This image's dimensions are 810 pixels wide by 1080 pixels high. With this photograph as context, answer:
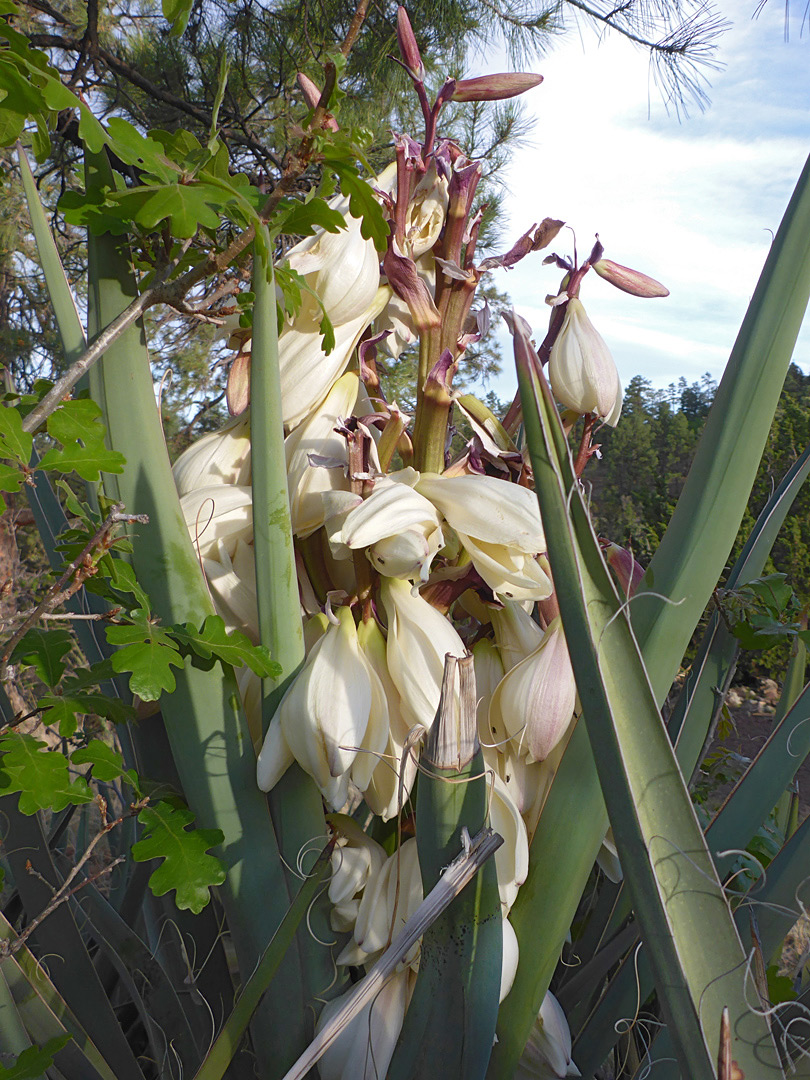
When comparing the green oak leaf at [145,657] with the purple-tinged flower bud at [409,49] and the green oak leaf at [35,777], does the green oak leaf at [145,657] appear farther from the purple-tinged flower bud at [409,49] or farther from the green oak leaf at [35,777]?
the purple-tinged flower bud at [409,49]

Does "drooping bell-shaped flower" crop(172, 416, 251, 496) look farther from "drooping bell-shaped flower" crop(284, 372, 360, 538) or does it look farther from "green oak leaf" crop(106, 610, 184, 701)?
"green oak leaf" crop(106, 610, 184, 701)

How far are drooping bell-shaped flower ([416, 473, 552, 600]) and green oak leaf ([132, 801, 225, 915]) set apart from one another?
0.25 m

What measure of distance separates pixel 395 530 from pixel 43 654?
258 mm

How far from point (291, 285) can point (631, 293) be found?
28 cm

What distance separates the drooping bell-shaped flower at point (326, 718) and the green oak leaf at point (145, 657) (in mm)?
78

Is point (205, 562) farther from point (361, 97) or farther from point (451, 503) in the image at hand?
point (361, 97)

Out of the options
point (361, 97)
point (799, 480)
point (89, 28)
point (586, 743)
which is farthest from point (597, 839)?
point (361, 97)

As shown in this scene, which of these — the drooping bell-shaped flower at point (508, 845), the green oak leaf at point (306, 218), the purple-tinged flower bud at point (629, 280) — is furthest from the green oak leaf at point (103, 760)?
the purple-tinged flower bud at point (629, 280)

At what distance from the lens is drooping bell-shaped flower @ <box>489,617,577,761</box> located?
19.6 inches

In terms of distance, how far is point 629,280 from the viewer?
63cm

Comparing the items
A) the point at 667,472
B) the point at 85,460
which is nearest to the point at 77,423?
the point at 85,460

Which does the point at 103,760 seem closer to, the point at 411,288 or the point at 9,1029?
the point at 9,1029

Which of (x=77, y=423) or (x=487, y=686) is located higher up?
(x=77, y=423)

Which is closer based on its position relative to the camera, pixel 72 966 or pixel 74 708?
pixel 74 708
